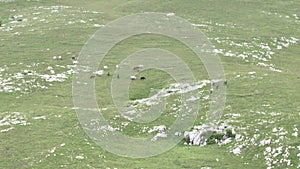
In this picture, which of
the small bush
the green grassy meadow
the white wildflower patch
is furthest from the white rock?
the white wildflower patch

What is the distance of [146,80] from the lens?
61.9m

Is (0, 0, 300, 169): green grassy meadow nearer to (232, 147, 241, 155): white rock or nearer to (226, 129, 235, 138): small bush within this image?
(232, 147, 241, 155): white rock

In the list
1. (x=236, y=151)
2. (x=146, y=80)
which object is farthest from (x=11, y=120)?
(x=236, y=151)

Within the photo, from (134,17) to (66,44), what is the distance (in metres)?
22.5

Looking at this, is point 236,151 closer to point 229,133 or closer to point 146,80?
point 229,133

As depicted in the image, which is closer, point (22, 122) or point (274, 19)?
point (22, 122)

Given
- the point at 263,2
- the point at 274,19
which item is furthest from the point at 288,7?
the point at 274,19

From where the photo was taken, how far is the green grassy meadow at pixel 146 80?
123 ft

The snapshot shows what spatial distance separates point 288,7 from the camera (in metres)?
113

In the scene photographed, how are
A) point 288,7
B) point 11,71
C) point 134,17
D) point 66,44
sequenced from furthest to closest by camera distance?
point 288,7 → point 134,17 → point 66,44 → point 11,71

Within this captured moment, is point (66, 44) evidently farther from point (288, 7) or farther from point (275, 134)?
point (288, 7)

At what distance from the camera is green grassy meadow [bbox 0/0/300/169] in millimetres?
37531

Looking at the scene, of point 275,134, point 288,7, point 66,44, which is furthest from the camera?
point 288,7

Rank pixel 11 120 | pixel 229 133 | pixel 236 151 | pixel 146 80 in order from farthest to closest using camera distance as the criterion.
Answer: pixel 146 80 < pixel 11 120 < pixel 229 133 < pixel 236 151
